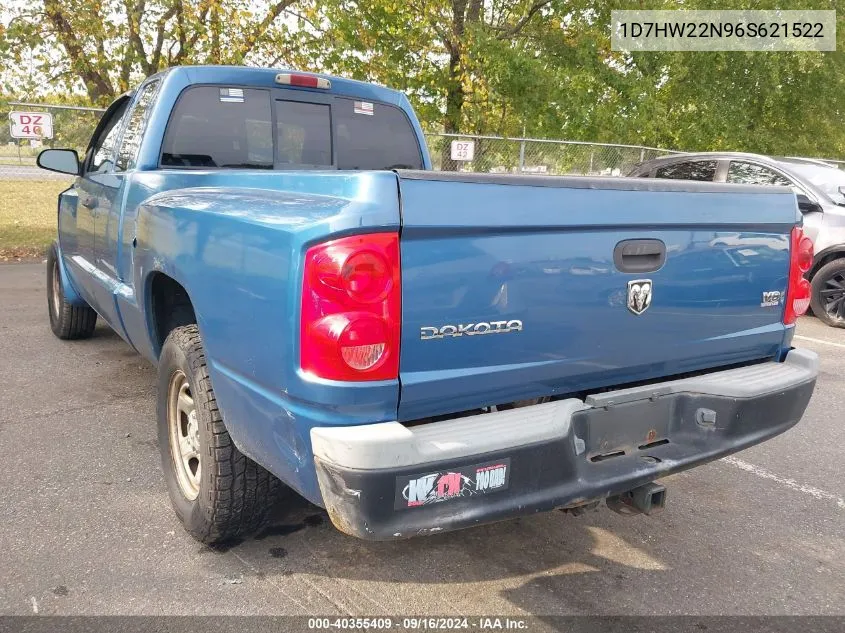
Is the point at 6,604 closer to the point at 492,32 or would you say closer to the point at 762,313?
the point at 762,313

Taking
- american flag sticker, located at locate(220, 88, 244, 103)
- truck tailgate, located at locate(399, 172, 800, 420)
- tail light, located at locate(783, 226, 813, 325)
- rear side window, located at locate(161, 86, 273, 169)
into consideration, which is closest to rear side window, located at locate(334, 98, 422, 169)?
rear side window, located at locate(161, 86, 273, 169)

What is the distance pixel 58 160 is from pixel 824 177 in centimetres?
767

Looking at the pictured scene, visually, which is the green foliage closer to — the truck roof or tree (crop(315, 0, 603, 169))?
tree (crop(315, 0, 603, 169))

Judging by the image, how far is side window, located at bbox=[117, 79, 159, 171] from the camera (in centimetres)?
387

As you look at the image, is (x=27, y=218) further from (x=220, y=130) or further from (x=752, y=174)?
(x=752, y=174)

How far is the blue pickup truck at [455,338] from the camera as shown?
1956mm

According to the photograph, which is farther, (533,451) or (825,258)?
(825,258)

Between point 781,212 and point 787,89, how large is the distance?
1808 cm

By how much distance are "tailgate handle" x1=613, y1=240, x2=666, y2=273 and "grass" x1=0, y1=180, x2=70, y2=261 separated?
31.2 feet

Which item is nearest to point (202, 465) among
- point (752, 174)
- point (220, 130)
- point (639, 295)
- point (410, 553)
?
point (410, 553)

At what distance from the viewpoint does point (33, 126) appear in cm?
952

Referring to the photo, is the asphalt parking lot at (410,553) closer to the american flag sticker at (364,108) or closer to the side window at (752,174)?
the american flag sticker at (364,108)

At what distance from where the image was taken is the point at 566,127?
13766mm

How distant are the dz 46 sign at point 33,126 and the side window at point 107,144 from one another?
5432 mm
